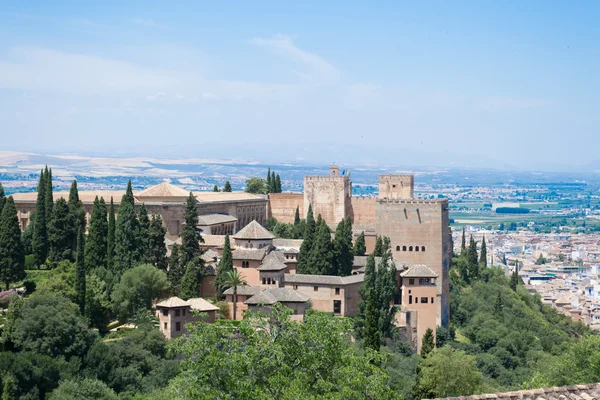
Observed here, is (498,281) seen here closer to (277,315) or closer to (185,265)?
(185,265)

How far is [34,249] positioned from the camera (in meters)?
42.4

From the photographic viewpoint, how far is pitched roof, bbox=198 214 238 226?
51031mm

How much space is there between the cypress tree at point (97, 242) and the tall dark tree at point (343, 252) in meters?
10.3

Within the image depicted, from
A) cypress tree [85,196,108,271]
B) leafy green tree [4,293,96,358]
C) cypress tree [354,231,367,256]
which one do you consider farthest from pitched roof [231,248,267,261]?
leafy green tree [4,293,96,358]

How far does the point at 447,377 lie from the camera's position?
110 feet

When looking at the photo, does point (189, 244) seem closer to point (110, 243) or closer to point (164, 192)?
point (110, 243)

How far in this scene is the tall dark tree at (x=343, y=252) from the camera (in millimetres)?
44000

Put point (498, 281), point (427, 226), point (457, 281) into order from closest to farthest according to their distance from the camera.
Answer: point (427, 226), point (457, 281), point (498, 281)

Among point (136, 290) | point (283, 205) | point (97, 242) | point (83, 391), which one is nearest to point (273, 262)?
point (136, 290)

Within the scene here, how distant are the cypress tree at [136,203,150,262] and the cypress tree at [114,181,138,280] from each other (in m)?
0.18

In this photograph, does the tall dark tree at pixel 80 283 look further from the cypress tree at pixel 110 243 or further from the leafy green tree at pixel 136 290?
the cypress tree at pixel 110 243

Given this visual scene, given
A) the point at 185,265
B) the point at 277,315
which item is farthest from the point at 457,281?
the point at 277,315

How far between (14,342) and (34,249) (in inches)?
440

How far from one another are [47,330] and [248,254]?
41.5ft
